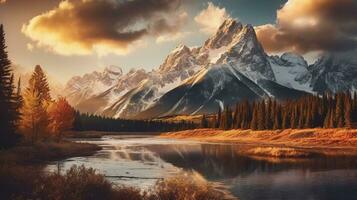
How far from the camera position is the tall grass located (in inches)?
1137

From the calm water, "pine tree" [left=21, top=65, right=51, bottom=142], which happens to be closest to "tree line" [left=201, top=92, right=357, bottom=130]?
the calm water

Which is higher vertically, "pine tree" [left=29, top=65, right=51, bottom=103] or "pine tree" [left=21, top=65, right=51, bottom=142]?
"pine tree" [left=29, top=65, right=51, bottom=103]

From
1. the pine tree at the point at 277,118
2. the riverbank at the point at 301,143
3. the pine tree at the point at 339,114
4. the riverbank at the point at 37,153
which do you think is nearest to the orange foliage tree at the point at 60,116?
the riverbank at the point at 37,153

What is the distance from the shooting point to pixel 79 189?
29.2 meters

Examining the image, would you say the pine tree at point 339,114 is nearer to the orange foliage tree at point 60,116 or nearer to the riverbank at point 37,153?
the orange foliage tree at point 60,116

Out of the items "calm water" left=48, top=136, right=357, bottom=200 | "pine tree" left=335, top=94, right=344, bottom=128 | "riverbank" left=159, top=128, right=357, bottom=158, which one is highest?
"pine tree" left=335, top=94, right=344, bottom=128

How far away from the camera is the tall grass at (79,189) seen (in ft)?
94.8

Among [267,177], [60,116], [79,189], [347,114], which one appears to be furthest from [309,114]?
[79,189]

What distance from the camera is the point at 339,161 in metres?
69.9

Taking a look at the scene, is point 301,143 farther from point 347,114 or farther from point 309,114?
point 309,114

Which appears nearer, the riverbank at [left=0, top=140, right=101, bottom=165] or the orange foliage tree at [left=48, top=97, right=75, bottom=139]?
the riverbank at [left=0, top=140, right=101, bottom=165]

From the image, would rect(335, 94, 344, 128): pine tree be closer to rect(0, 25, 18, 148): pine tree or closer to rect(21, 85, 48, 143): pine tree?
rect(21, 85, 48, 143): pine tree

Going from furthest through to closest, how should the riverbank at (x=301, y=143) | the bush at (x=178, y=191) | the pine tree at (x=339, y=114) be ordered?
the pine tree at (x=339, y=114) < the riverbank at (x=301, y=143) < the bush at (x=178, y=191)

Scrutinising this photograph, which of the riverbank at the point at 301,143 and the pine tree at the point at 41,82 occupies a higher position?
the pine tree at the point at 41,82
